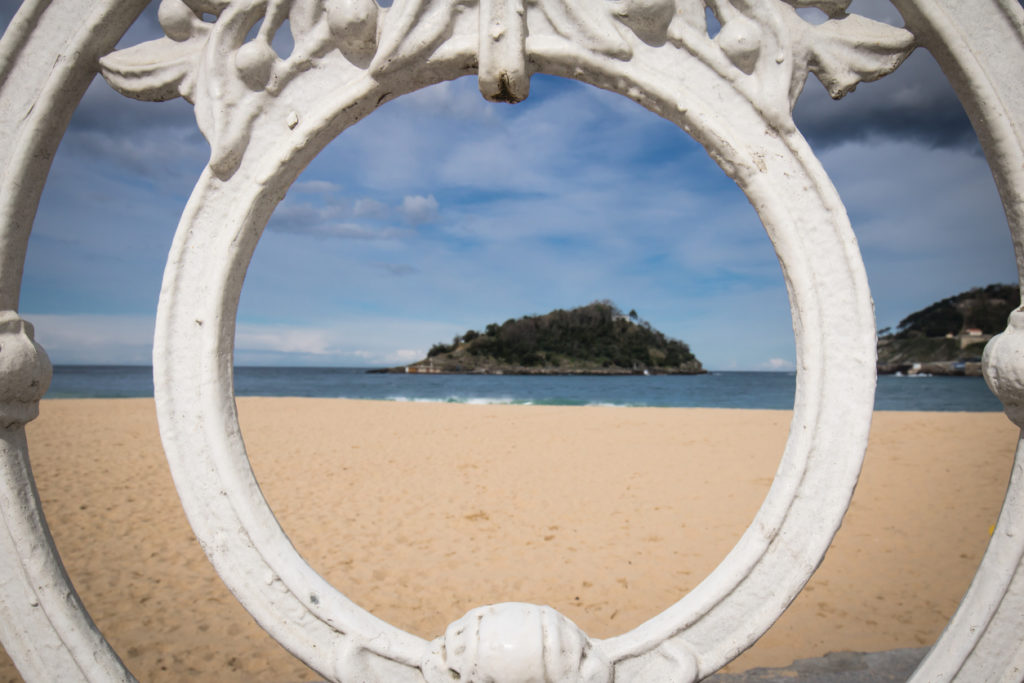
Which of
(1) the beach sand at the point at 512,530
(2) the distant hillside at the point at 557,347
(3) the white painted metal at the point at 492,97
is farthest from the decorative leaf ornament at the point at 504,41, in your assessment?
(2) the distant hillside at the point at 557,347

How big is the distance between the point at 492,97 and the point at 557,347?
2364 inches

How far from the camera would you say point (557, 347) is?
6112 cm

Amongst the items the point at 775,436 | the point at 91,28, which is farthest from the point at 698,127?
the point at 775,436

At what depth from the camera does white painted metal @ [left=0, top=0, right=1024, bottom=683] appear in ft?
3.76

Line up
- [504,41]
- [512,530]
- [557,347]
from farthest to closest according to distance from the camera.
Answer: [557,347], [512,530], [504,41]

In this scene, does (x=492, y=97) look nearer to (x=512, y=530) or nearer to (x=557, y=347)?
(x=512, y=530)

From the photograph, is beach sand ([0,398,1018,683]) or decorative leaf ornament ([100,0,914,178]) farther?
beach sand ([0,398,1018,683])

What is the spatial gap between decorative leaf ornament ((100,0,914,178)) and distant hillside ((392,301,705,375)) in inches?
2305

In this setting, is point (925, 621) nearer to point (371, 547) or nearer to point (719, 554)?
point (719, 554)

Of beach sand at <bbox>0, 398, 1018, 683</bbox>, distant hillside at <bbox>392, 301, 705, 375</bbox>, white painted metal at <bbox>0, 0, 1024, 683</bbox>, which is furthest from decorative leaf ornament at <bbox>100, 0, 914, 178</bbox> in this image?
distant hillside at <bbox>392, 301, 705, 375</bbox>

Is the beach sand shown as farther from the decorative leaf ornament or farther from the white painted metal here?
the decorative leaf ornament

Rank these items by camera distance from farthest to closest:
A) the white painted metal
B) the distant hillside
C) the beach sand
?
the distant hillside, the beach sand, the white painted metal

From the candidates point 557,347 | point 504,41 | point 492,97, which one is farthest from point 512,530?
point 557,347

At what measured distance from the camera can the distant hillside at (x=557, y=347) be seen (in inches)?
2378
